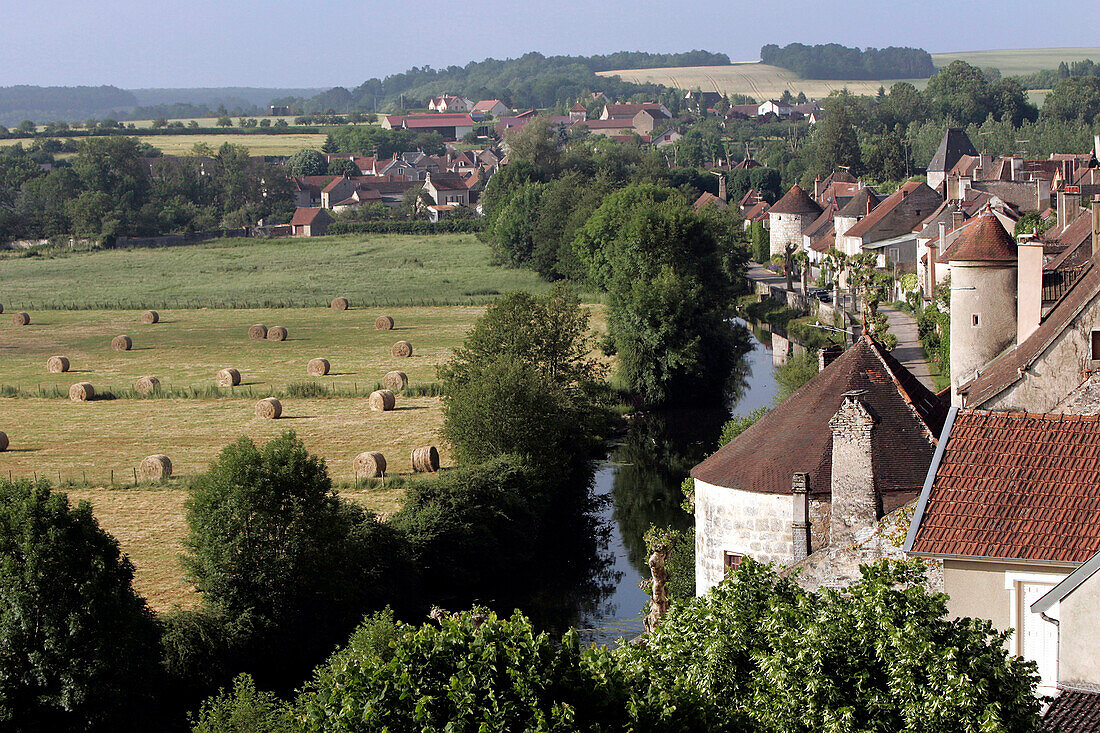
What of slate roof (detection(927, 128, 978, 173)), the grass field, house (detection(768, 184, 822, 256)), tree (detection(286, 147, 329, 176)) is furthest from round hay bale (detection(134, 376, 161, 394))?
tree (detection(286, 147, 329, 176))

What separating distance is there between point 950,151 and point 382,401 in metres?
83.0

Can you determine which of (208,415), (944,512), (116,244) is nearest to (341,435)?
(208,415)

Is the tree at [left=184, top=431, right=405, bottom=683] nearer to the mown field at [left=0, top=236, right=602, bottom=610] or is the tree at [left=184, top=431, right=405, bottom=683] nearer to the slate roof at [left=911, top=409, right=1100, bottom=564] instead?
the mown field at [left=0, top=236, right=602, bottom=610]

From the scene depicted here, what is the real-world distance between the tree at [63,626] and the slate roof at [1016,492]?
1192 cm

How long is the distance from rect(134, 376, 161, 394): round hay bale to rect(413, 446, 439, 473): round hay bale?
16782 millimetres

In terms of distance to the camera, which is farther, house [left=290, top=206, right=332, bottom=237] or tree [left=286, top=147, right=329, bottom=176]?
tree [left=286, top=147, right=329, bottom=176]

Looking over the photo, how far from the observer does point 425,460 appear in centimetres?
3588

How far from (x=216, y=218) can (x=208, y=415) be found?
299 feet

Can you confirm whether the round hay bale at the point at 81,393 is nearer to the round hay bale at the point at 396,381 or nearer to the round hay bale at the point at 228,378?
the round hay bale at the point at 228,378

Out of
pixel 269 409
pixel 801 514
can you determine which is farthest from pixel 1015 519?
pixel 269 409

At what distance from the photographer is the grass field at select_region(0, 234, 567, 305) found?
3091 inches

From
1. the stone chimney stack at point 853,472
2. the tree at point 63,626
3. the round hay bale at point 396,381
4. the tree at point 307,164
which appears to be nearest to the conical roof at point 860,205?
the round hay bale at point 396,381

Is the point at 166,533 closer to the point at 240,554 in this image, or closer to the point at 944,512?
the point at 240,554

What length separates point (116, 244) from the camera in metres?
116
